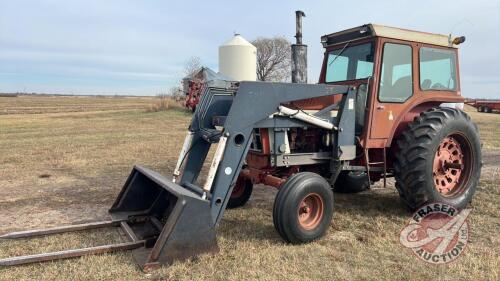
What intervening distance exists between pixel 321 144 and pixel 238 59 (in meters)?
24.6

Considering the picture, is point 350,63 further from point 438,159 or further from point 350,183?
point 350,183

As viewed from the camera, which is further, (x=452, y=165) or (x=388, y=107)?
(x=452, y=165)

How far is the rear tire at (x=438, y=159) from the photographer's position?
17.0 ft

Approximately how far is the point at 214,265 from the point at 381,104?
9.51 ft

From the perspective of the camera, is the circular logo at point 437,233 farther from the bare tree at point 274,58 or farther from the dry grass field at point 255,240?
the bare tree at point 274,58

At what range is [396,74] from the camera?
5.59 m

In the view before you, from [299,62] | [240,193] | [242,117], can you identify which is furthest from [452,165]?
[242,117]

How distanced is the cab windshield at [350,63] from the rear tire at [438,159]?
93cm

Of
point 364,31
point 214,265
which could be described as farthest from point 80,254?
point 364,31

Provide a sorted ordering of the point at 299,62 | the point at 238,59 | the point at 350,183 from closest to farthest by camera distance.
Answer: the point at 299,62 → the point at 350,183 → the point at 238,59

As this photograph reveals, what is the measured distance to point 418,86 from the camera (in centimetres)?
572

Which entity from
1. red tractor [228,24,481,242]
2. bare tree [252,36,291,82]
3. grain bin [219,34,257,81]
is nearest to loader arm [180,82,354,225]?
red tractor [228,24,481,242]

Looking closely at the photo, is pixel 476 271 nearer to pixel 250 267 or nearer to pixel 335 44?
pixel 250 267

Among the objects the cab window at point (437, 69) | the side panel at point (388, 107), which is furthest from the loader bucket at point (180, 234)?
the cab window at point (437, 69)
